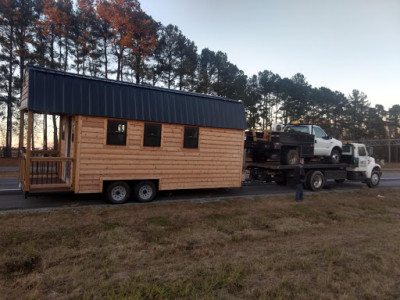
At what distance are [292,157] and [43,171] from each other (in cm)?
1003

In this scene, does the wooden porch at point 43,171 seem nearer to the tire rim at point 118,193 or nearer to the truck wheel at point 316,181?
the tire rim at point 118,193

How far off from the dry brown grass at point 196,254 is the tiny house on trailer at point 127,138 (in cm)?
110

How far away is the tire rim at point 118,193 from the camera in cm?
885

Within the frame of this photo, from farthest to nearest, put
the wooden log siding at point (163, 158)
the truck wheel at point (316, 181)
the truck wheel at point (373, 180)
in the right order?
the truck wheel at point (373, 180) < the truck wheel at point (316, 181) < the wooden log siding at point (163, 158)

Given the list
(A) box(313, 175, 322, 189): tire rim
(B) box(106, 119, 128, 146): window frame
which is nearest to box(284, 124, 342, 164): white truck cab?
(A) box(313, 175, 322, 189): tire rim

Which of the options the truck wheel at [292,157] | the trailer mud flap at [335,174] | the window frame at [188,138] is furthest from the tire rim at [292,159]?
the window frame at [188,138]

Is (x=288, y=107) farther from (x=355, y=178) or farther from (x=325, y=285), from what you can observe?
(x=325, y=285)

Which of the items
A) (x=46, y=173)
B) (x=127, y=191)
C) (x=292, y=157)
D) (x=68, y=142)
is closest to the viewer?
(x=127, y=191)

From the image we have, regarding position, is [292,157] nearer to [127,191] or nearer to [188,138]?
[188,138]

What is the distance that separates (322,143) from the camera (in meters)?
14.1

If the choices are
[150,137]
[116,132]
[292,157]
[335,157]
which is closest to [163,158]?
[150,137]

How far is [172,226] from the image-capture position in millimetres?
6727

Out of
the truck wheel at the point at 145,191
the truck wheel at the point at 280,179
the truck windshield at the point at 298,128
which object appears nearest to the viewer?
the truck wheel at the point at 145,191

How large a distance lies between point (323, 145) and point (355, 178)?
9.43ft
